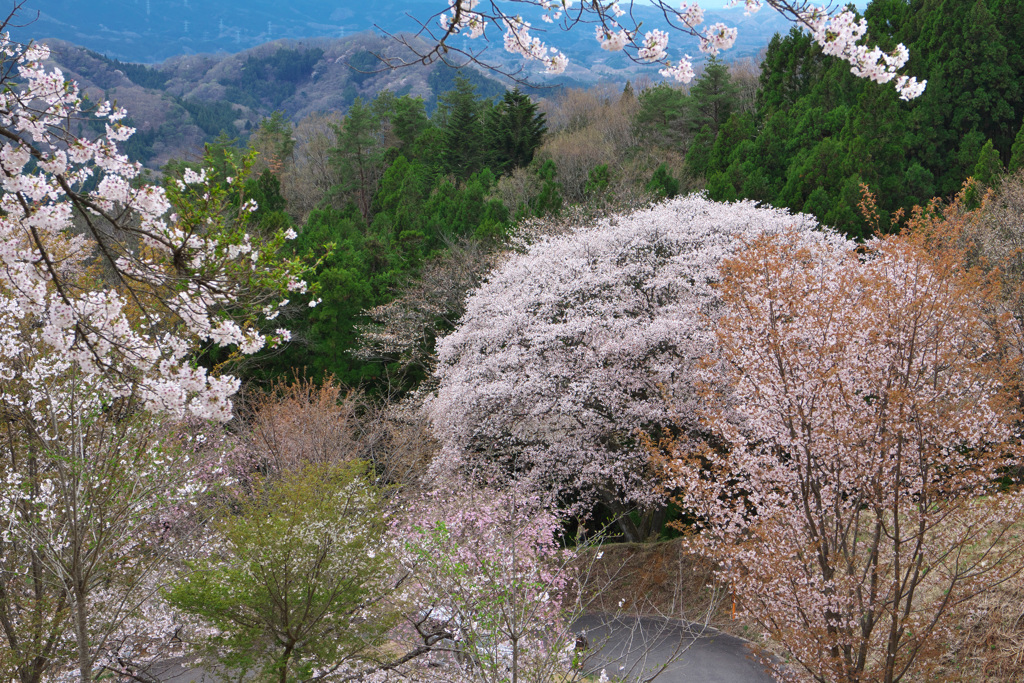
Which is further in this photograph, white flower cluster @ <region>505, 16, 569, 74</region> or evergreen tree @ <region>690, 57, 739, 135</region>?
evergreen tree @ <region>690, 57, 739, 135</region>

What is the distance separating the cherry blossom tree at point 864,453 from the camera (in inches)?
281

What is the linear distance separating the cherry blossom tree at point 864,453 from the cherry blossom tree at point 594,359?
4855mm

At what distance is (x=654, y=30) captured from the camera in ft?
13.0

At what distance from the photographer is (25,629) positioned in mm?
6227

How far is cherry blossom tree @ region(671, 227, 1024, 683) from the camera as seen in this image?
7.12 m

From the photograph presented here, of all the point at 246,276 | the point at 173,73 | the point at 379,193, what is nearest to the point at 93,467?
the point at 246,276

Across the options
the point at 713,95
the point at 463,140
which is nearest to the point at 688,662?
the point at 713,95

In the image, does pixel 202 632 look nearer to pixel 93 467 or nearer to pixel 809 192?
pixel 93 467

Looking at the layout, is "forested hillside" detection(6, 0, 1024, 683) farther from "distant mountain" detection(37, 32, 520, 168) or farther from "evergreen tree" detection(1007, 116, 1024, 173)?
"distant mountain" detection(37, 32, 520, 168)

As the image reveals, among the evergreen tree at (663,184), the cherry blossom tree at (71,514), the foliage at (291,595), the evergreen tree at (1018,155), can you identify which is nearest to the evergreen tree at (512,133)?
the evergreen tree at (663,184)

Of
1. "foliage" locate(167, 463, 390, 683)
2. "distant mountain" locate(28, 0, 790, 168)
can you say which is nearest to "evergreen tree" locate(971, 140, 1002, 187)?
"foliage" locate(167, 463, 390, 683)

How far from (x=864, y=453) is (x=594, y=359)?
7565mm

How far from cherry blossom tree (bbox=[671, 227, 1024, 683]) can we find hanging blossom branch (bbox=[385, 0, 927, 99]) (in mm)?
4718

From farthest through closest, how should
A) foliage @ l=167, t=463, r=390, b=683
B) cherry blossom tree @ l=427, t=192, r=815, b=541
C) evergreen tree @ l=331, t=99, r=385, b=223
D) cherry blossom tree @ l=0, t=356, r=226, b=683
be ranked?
1. evergreen tree @ l=331, t=99, r=385, b=223
2. cherry blossom tree @ l=427, t=192, r=815, b=541
3. foliage @ l=167, t=463, r=390, b=683
4. cherry blossom tree @ l=0, t=356, r=226, b=683
